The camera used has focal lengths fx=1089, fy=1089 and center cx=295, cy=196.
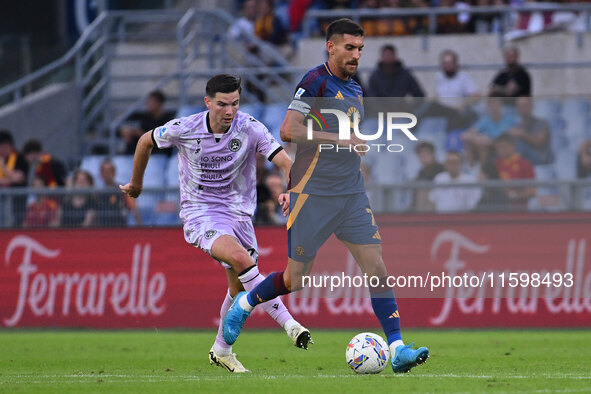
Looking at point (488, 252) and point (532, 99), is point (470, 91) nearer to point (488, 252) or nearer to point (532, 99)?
point (532, 99)

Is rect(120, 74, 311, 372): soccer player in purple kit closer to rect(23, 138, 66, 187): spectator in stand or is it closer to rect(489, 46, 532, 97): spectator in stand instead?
rect(23, 138, 66, 187): spectator in stand

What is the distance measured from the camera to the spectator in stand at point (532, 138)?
1400cm

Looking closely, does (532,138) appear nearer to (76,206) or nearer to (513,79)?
(513,79)

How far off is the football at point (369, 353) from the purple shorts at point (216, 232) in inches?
50.6

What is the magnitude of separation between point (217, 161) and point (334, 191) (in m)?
1.19

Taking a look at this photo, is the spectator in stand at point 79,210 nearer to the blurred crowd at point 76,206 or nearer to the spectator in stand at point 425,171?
the blurred crowd at point 76,206

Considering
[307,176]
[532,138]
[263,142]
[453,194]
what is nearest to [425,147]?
[453,194]

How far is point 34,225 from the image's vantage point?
562 inches

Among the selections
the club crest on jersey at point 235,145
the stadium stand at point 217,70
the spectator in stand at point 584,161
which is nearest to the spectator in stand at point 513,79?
the stadium stand at point 217,70

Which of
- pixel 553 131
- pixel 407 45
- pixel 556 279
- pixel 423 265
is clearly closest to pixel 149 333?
pixel 423 265

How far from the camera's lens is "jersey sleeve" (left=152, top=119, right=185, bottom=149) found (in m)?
8.59

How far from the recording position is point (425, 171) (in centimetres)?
1373

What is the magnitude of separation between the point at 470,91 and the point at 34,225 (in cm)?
677

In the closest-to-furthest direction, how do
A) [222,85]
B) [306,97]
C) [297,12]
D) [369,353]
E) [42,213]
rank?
1. [306,97]
2. [369,353]
3. [222,85]
4. [42,213]
5. [297,12]
